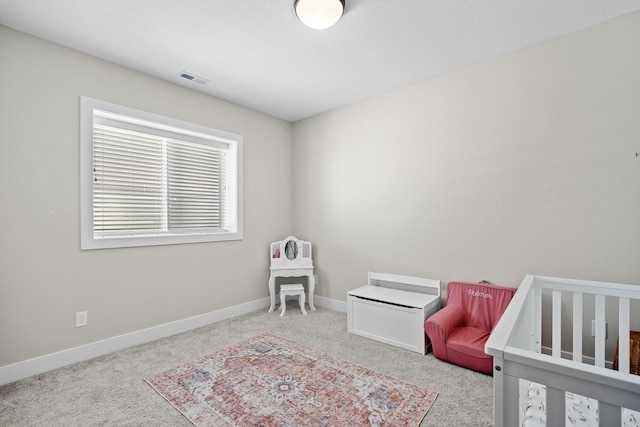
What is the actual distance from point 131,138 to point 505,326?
3.06 metres

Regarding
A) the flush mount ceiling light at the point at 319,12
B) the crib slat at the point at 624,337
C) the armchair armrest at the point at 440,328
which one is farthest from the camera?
the armchair armrest at the point at 440,328

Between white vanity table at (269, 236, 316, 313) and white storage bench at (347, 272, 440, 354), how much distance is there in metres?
0.78

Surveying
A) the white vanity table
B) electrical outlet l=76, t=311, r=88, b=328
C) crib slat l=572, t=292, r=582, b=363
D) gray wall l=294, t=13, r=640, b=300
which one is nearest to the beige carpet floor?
electrical outlet l=76, t=311, r=88, b=328

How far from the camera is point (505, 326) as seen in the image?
43.2 inches

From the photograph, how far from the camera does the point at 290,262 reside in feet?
→ 12.0

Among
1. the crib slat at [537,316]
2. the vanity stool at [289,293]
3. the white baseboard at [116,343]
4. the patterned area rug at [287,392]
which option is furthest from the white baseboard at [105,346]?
the crib slat at [537,316]

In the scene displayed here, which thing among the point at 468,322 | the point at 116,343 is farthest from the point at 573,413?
the point at 116,343

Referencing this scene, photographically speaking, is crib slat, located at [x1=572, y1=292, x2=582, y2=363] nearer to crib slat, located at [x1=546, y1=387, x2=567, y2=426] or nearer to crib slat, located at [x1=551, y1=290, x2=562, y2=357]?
crib slat, located at [x1=551, y1=290, x2=562, y2=357]

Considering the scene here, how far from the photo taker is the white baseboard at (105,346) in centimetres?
203

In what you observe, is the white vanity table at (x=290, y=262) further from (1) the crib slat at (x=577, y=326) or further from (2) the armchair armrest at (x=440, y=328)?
(1) the crib slat at (x=577, y=326)

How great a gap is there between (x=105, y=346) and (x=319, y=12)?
9.67 feet

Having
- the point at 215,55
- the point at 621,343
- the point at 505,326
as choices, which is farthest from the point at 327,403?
the point at 215,55

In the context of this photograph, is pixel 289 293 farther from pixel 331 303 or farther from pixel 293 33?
pixel 293 33

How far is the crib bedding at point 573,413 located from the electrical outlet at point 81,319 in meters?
2.89
